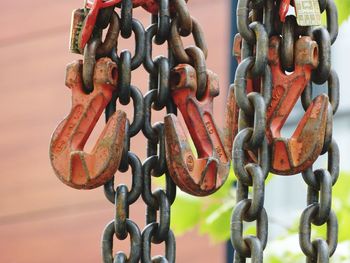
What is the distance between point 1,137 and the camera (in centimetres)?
1040

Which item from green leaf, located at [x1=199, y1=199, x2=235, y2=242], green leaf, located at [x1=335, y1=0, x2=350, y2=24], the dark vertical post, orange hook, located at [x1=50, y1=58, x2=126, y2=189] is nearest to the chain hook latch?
orange hook, located at [x1=50, y1=58, x2=126, y2=189]

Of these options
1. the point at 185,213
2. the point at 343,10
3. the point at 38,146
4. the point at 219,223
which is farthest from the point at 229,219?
the point at 38,146

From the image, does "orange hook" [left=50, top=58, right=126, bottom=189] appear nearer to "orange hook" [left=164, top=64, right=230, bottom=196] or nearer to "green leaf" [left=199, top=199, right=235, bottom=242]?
"orange hook" [left=164, top=64, right=230, bottom=196]

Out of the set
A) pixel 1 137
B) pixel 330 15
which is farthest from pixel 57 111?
pixel 330 15

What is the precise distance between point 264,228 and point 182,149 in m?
0.19

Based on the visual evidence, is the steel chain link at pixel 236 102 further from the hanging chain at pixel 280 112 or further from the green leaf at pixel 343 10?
the green leaf at pixel 343 10

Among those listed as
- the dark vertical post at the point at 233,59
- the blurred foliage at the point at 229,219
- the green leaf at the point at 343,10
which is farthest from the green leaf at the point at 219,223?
the dark vertical post at the point at 233,59

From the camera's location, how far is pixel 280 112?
2.22 metres

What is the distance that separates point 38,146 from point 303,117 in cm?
799

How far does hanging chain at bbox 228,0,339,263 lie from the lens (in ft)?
7.07

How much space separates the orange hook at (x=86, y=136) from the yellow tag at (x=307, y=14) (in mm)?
320

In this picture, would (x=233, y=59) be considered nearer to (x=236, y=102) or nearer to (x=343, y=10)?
(x=343, y=10)

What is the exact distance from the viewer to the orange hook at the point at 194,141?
2227 millimetres

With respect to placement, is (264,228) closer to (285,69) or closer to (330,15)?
(285,69)
